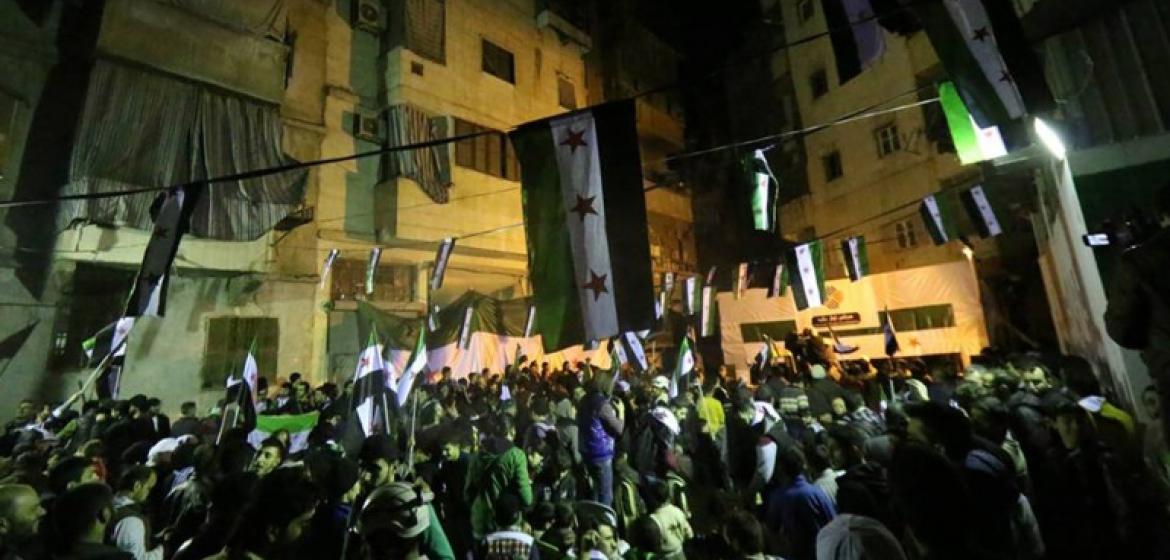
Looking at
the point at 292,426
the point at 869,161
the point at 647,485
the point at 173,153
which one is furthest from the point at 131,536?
the point at 869,161

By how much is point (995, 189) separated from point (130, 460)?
15938 millimetres

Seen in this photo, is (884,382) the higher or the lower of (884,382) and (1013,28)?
the lower

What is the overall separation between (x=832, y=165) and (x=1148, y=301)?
21.6m

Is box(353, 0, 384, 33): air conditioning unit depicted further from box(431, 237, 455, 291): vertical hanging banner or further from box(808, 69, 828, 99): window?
box(808, 69, 828, 99): window

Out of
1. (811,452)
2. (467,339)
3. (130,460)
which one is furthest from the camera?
(467,339)

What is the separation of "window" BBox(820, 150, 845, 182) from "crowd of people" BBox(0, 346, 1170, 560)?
15.8 meters

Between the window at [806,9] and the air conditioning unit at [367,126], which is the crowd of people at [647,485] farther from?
the window at [806,9]

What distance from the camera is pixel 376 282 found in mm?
17172

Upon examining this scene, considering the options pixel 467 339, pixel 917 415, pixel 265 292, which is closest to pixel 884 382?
pixel 917 415

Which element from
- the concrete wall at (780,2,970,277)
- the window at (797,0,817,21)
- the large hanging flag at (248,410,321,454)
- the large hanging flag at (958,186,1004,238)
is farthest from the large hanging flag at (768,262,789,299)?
the window at (797,0,817,21)

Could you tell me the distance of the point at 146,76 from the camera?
1292cm

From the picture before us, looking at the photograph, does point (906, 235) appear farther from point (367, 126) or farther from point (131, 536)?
point (131, 536)

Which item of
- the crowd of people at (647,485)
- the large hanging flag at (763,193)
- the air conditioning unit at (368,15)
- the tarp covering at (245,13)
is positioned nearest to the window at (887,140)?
the large hanging flag at (763,193)

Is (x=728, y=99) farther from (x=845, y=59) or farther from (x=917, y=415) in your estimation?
(x=917, y=415)
